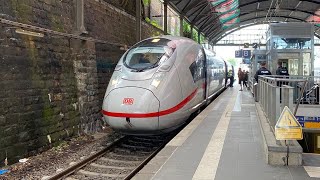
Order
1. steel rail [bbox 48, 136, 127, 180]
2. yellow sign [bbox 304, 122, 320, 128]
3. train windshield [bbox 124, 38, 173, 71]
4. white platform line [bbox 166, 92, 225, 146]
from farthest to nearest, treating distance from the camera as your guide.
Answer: yellow sign [bbox 304, 122, 320, 128], train windshield [bbox 124, 38, 173, 71], white platform line [bbox 166, 92, 225, 146], steel rail [bbox 48, 136, 127, 180]

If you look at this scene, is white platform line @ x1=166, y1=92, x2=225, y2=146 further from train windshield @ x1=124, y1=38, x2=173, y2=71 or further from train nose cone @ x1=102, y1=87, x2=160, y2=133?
train windshield @ x1=124, y1=38, x2=173, y2=71

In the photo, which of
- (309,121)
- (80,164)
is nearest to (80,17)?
(80,164)

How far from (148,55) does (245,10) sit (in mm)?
33275

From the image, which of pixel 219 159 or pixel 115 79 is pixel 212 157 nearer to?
pixel 219 159

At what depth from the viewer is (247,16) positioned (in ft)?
152

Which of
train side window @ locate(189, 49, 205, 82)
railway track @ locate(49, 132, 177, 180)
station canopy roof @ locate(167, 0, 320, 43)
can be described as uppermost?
station canopy roof @ locate(167, 0, 320, 43)

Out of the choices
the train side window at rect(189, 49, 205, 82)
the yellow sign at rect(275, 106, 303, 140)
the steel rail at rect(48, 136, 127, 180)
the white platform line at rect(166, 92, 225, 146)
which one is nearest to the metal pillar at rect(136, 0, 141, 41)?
the train side window at rect(189, 49, 205, 82)

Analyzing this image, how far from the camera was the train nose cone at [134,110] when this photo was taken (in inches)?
326

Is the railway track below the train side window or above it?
below

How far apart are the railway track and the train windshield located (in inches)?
78.5

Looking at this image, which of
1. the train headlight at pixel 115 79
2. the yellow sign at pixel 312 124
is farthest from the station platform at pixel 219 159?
the yellow sign at pixel 312 124

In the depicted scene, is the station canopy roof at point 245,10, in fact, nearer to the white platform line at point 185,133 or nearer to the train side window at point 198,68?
the train side window at point 198,68

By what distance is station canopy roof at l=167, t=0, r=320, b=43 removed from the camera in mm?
27156

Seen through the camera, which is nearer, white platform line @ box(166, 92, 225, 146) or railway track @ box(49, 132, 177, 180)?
white platform line @ box(166, 92, 225, 146)
